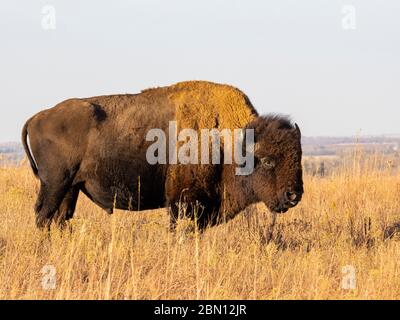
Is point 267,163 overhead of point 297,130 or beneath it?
beneath

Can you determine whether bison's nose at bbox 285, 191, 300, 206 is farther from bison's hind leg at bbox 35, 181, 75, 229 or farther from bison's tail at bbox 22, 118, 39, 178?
bison's tail at bbox 22, 118, 39, 178

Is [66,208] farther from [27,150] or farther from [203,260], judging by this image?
[203,260]

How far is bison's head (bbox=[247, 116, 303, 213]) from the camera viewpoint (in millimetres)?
7871

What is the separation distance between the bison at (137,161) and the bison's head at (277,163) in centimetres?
3

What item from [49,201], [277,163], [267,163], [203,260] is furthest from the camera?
[49,201]

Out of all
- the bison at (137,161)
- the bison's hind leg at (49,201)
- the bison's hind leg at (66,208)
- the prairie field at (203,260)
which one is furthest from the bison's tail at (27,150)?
the prairie field at (203,260)

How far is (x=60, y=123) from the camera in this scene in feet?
27.8

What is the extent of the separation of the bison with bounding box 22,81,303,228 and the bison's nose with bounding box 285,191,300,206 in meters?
0.39

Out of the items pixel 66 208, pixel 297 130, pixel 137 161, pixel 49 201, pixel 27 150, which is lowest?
pixel 66 208

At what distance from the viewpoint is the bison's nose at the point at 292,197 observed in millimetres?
7816

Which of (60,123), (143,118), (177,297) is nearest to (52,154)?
(60,123)

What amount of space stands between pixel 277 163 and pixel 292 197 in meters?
0.44

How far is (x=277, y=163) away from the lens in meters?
7.99

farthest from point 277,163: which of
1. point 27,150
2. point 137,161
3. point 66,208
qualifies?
point 27,150
